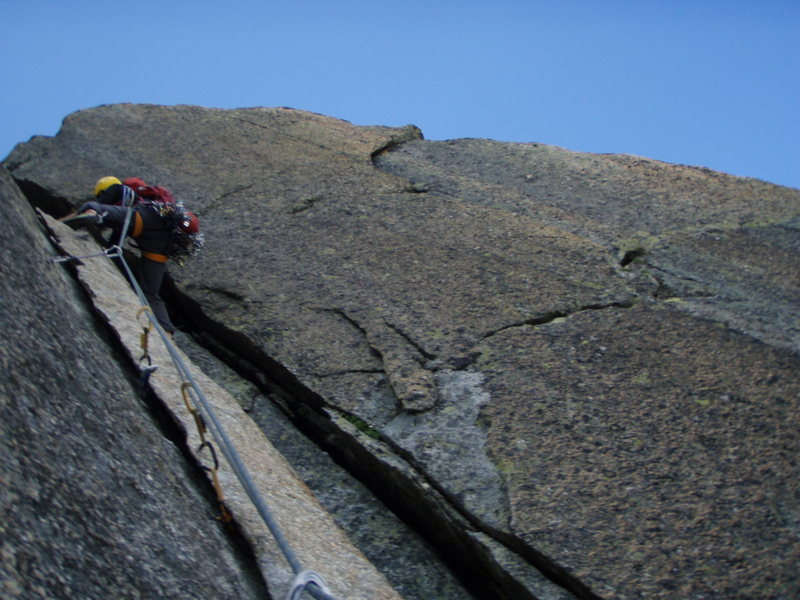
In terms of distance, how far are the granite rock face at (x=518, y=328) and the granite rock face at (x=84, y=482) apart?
1.32 meters

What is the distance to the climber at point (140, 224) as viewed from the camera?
529cm

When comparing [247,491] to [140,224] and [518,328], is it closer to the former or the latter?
[518,328]

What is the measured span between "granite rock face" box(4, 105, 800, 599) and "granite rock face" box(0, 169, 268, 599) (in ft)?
4.33

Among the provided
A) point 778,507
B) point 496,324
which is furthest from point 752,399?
point 496,324

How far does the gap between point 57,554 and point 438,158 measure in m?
5.80

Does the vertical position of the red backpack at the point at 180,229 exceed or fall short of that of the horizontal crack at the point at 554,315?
it falls short

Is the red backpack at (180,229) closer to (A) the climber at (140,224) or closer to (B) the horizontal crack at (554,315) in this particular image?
(A) the climber at (140,224)

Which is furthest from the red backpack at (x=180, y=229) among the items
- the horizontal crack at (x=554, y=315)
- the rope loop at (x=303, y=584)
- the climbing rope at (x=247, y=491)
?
the rope loop at (x=303, y=584)

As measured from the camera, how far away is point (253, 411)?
173 inches

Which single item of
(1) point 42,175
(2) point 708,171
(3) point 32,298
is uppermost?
(2) point 708,171

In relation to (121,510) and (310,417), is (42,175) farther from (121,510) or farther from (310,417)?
Result: (121,510)

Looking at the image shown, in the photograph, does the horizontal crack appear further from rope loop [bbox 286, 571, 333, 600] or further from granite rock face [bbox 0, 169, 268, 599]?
rope loop [bbox 286, 571, 333, 600]

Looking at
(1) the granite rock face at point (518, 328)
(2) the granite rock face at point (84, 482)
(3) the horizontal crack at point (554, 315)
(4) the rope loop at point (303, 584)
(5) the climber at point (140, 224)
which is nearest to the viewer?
(2) the granite rock face at point (84, 482)

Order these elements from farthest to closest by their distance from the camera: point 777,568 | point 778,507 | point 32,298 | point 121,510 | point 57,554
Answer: point 778,507, point 777,568, point 32,298, point 121,510, point 57,554
